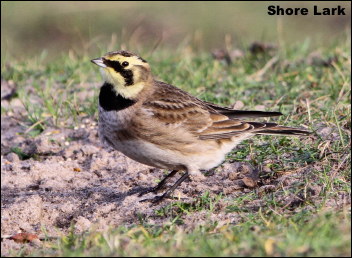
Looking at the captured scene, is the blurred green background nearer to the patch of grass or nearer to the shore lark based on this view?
the shore lark

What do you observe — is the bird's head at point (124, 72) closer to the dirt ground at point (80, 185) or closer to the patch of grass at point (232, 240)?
the dirt ground at point (80, 185)

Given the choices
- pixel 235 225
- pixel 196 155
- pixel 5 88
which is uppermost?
pixel 5 88

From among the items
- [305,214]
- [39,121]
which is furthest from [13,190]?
[305,214]

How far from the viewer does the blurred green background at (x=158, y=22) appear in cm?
1425

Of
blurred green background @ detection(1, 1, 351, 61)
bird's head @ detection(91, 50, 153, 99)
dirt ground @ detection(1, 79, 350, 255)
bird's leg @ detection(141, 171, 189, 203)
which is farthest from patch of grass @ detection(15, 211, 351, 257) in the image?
blurred green background @ detection(1, 1, 351, 61)

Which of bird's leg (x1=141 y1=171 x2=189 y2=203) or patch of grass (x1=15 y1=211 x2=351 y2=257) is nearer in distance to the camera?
patch of grass (x1=15 y1=211 x2=351 y2=257)

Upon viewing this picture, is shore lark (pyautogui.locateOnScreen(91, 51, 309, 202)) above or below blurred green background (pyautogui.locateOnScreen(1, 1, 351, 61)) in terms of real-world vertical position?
below

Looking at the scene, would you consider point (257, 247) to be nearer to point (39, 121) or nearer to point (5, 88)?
point (39, 121)

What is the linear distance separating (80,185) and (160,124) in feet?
3.94

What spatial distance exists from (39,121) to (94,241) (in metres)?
3.42

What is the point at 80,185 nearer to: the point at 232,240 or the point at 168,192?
the point at 168,192

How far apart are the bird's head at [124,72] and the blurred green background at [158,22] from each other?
789cm

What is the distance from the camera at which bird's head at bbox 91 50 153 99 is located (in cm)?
571

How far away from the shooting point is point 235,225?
4.74 metres
